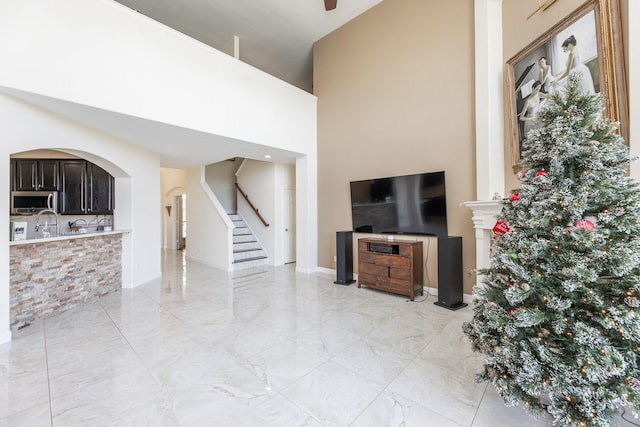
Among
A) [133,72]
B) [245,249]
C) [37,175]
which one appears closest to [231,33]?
[133,72]

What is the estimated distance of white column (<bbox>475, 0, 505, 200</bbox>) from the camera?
11.8 ft

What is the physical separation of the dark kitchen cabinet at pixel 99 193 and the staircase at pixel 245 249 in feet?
8.89

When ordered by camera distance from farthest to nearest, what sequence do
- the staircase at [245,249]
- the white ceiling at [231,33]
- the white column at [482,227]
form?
the staircase at [245,249] < the white ceiling at [231,33] < the white column at [482,227]

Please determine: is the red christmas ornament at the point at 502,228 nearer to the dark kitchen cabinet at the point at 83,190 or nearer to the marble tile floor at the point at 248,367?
the marble tile floor at the point at 248,367

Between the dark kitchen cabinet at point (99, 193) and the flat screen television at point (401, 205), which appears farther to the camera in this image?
the dark kitchen cabinet at point (99, 193)

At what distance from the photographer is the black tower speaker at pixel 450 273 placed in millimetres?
3771

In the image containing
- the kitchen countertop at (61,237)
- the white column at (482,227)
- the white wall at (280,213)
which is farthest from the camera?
the white wall at (280,213)

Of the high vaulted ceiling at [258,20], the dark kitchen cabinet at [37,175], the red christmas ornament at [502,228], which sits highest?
the high vaulted ceiling at [258,20]

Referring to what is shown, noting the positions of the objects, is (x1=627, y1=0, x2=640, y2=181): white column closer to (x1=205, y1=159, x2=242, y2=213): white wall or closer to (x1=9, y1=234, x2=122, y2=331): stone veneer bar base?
(x1=9, y1=234, x2=122, y2=331): stone veneer bar base

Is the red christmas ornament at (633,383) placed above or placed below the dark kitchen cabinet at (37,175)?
below

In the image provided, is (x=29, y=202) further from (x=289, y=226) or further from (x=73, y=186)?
(x=289, y=226)

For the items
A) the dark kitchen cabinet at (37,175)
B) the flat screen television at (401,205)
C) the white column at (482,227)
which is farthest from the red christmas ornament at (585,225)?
the dark kitchen cabinet at (37,175)

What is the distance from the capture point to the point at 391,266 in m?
4.38

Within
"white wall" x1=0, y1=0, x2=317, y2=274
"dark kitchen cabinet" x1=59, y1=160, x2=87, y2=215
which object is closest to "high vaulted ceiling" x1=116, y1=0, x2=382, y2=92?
"white wall" x1=0, y1=0, x2=317, y2=274
